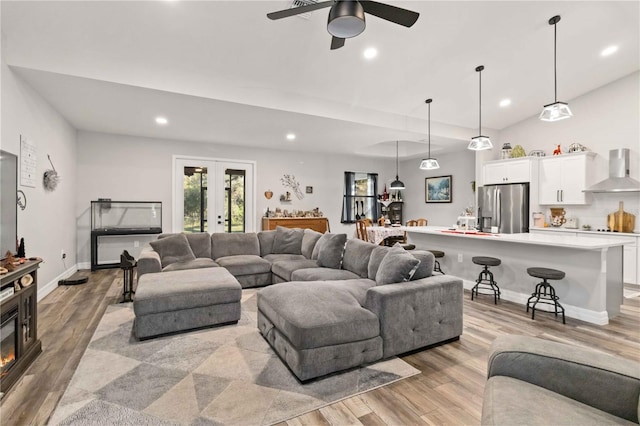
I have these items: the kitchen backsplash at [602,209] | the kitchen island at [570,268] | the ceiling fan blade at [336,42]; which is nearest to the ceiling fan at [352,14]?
the ceiling fan blade at [336,42]

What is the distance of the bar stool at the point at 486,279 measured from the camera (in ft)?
13.4

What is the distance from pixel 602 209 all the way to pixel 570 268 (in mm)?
2955

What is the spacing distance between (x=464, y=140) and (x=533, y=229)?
221 cm

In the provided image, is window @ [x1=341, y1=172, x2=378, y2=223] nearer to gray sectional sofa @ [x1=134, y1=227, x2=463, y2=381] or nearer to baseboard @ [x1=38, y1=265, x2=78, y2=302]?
gray sectional sofa @ [x1=134, y1=227, x2=463, y2=381]

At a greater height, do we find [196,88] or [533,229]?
[196,88]

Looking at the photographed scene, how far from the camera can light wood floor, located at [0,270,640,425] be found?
6.29ft

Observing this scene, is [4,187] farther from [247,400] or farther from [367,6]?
[367,6]

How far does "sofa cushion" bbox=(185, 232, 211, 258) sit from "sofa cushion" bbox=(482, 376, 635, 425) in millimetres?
4314

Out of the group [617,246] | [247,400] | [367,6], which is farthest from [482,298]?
[367,6]

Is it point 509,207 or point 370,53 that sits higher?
point 370,53

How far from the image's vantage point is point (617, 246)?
3604 mm

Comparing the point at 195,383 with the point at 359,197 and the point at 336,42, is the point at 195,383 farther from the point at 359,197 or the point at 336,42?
the point at 359,197

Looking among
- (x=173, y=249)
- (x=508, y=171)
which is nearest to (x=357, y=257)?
(x=173, y=249)

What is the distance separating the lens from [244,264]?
15.2ft
